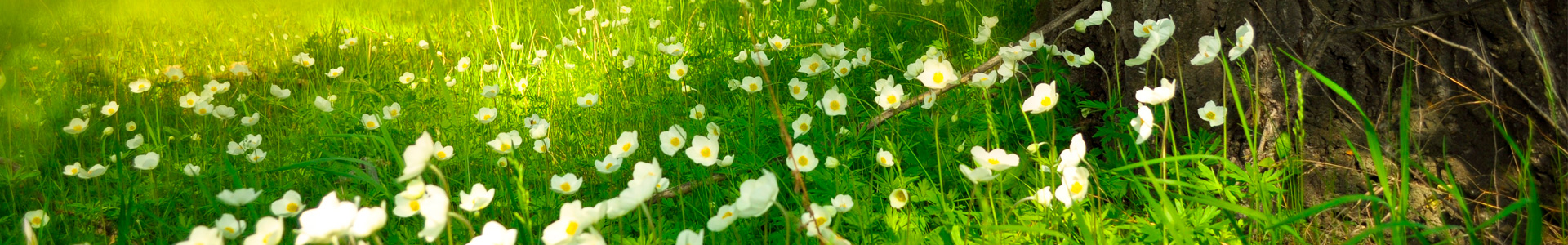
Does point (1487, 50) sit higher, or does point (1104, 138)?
point (1487, 50)

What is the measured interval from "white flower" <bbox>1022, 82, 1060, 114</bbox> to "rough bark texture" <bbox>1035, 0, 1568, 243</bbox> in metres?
0.19

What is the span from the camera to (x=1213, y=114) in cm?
181

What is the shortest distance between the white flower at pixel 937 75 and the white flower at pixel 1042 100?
0.16 metres

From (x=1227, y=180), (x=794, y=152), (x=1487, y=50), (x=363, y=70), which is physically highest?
(x=1487, y=50)

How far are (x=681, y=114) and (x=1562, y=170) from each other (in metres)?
1.88

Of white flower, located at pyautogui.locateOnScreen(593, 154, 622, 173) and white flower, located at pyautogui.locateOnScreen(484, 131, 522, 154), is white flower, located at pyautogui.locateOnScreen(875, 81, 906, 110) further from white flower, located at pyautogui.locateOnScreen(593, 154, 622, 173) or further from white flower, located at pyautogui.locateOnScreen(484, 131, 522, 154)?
white flower, located at pyautogui.locateOnScreen(484, 131, 522, 154)

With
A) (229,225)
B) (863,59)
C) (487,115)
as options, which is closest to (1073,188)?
(863,59)

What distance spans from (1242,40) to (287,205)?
161cm

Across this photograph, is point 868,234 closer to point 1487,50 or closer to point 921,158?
point 921,158

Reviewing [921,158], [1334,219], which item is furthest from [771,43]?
[1334,219]

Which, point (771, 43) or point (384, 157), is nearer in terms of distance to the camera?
point (384, 157)

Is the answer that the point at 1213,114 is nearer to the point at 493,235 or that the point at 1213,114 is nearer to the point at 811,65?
the point at 811,65

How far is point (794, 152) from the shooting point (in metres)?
1.70

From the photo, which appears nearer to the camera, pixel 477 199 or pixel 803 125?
pixel 477 199
